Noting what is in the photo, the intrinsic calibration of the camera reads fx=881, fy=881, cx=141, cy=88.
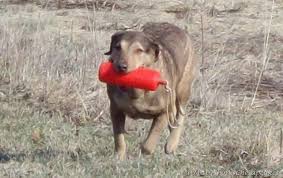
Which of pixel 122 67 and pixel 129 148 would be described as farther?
pixel 129 148

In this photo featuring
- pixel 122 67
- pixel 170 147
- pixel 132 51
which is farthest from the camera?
pixel 170 147

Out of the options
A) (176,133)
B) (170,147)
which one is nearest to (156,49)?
(170,147)

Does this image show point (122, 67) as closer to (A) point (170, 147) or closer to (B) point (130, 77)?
(B) point (130, 77)

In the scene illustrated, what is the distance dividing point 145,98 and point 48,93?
8.46 feet

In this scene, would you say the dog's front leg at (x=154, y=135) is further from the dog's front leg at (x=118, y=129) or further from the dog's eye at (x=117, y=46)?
the dog's eye at (x=117, y=46)

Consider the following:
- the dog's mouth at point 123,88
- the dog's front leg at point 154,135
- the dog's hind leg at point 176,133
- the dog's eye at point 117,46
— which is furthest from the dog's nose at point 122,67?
the dog's hind leg at point 176,133

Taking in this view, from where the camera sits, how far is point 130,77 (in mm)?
7086

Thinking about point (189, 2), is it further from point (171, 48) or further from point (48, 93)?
point (171, 48)

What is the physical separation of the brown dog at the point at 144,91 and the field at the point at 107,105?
0.61ft

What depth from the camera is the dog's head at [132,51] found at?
709 centimetres

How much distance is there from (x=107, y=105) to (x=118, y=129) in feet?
6.13

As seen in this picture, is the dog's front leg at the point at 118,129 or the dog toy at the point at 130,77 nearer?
the dog toy at the point at 130,77

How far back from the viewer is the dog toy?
7086 millimetres

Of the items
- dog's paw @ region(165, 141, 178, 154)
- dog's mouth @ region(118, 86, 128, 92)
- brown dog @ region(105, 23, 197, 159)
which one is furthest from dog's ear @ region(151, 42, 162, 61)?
dog's paw @ region(165, 141, 178, 154)
